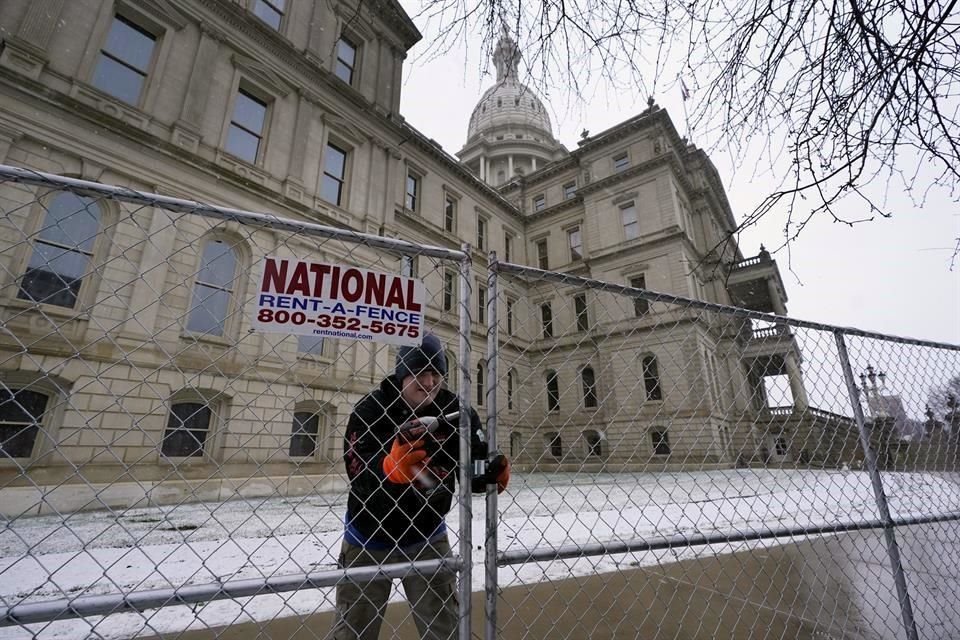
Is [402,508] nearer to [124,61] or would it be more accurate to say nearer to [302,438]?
[302,438]

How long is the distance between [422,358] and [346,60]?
18555 millimetres

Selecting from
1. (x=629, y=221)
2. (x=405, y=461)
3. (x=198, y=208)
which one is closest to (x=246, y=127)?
(x=198, y=208)

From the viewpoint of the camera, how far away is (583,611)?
3129mm

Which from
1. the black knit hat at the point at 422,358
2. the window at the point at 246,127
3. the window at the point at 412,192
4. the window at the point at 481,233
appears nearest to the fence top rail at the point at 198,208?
the black knit hat at the point at 422,358

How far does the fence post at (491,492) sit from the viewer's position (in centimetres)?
166

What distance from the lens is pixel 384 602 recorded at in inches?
84.4

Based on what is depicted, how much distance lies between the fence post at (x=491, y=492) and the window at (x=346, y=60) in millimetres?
17694

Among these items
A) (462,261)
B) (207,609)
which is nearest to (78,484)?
(207,609)

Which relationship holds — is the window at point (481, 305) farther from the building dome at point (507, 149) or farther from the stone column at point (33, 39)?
the building dome at point (507, 149)

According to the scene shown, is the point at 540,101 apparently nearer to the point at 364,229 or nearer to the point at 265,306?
the point at 265,306

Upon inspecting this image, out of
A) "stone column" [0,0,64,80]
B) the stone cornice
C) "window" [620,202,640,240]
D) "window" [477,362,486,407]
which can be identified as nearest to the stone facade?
"stone column" [0,0,64,80]

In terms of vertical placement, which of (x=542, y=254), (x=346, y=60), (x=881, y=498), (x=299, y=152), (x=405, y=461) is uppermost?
(x=346, y=60)

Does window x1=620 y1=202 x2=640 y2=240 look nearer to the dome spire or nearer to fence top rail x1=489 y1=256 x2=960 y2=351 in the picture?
fence top rail x1=489 y1=256 x2=960 y2=351

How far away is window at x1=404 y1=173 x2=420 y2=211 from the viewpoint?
2047cm
